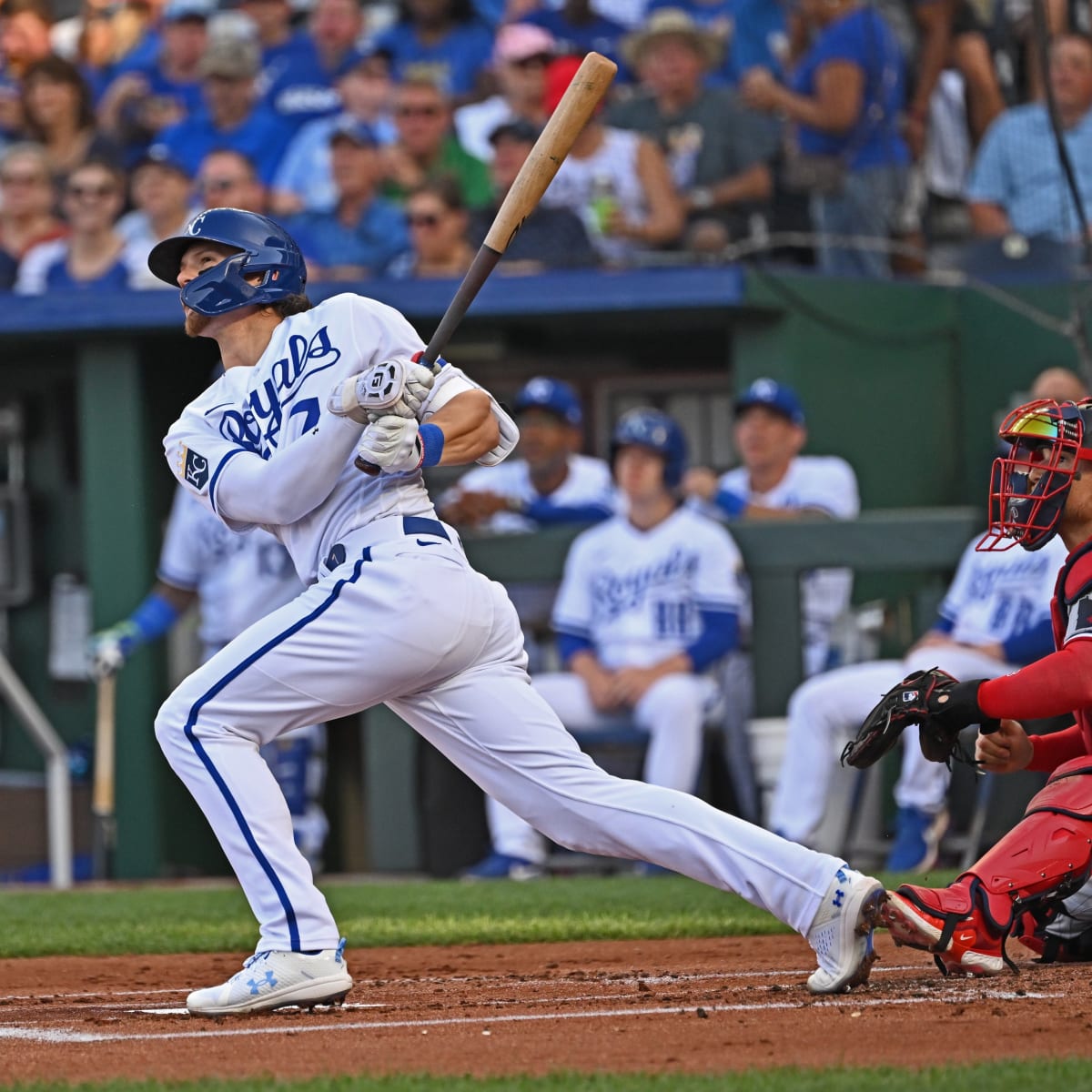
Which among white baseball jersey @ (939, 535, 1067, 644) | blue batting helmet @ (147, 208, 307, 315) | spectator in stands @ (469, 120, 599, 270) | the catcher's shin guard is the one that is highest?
spectator in stands @ (469, 120, 599, 270)

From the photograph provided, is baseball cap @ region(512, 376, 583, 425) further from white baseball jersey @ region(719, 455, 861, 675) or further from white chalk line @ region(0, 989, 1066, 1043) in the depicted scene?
white chalk line @ region(0, 989, 1066, 1043)

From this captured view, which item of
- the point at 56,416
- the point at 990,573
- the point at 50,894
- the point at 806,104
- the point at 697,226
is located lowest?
the point at 50,894

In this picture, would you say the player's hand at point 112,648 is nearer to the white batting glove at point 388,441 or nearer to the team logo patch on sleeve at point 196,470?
the team logo patch on sleeve at point 196,470

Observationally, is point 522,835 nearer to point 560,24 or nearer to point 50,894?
point 50,894

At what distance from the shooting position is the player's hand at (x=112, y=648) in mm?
8281

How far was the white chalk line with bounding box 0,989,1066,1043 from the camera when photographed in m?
3.79

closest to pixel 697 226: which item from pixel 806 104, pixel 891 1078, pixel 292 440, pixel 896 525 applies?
pixel 806 104

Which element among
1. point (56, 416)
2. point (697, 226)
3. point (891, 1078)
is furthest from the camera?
point (56, 416)

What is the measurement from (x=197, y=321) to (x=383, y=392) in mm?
701

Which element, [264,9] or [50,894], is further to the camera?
[264,9]

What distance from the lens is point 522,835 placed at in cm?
784

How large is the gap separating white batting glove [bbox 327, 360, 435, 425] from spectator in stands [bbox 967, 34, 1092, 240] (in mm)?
5319

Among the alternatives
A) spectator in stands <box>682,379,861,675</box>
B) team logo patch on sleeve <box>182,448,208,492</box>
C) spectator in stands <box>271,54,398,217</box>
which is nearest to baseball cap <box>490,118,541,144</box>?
spectator in stands <box>271,54,398,217</box>

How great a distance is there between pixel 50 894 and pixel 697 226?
3983mm
